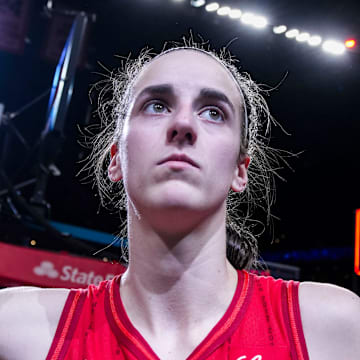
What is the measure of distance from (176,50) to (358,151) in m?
10.2

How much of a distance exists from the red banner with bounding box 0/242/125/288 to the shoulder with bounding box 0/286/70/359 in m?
3.66

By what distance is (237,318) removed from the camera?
4.50 ft

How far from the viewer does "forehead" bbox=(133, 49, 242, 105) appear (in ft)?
4.97

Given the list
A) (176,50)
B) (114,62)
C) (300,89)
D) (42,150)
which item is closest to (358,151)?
(300,89)

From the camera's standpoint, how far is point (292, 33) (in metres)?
7.65

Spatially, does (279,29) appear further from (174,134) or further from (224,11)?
(174,134)

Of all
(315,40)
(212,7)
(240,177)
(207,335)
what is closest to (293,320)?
(207,335)

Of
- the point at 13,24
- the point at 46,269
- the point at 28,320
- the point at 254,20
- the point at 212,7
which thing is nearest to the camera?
the point at 28,320

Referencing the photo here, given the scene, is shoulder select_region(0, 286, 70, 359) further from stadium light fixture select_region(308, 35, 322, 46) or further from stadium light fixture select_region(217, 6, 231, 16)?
stadium light fixture select_region(308, 35, 322, 46)

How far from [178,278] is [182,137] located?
0.42 m

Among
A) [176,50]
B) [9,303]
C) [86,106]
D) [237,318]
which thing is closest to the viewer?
[237,318]

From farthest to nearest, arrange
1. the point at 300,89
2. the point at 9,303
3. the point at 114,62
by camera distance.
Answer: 1. the point at 114,62
2. the point at 300,89
3. the point at 9,303

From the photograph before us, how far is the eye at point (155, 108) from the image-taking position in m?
1.49

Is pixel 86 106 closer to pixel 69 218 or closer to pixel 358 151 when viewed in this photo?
pixel 69 218
